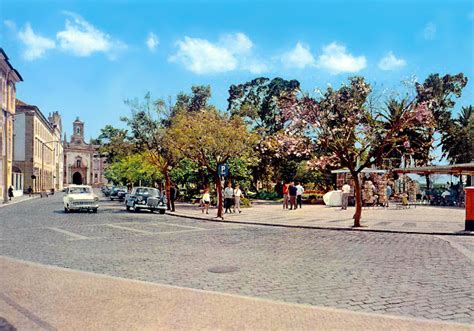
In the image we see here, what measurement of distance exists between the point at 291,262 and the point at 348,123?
11442mm

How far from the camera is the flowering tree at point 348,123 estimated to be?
1842cm

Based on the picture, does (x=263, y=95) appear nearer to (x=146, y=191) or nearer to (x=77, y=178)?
(x=146, y=191)

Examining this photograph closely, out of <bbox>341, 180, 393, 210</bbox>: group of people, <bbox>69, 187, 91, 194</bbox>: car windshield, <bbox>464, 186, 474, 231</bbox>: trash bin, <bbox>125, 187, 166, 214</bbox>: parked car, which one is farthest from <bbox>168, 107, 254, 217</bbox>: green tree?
<bbox>464, 186, 474, 231</bbox>: trash bin

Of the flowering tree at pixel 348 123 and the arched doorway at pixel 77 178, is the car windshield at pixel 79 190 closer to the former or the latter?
the flowering tree at pixel 348 123

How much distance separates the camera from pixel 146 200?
91.9 feet

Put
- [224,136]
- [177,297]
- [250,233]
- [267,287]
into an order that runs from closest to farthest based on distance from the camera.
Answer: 1. [177,297]
2. [267,287]
3. [250,233]
4. [224,136]

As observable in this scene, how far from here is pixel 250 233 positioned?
643 inches

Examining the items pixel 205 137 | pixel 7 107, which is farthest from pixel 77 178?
pixel 205 137

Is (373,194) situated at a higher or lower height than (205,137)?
lower

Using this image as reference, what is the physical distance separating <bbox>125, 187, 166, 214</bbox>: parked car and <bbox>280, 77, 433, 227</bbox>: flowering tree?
31.7 ft

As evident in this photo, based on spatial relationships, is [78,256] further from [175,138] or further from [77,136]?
[77,136]

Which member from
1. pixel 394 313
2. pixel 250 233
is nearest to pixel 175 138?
pixel 250 233

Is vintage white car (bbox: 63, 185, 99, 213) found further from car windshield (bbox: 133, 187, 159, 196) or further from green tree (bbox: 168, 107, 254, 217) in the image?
green tree (bbox: 168, 107, 254, 217)

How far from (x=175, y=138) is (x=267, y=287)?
21.4 meters
